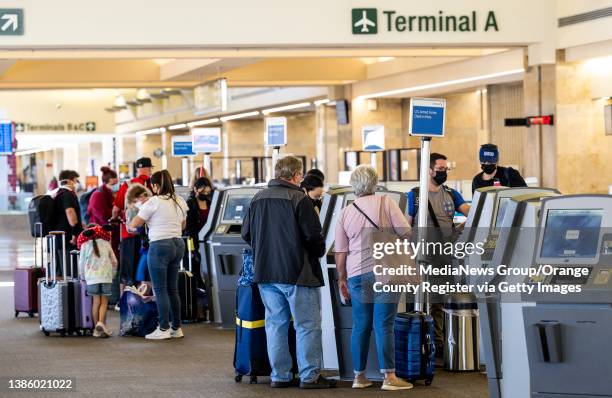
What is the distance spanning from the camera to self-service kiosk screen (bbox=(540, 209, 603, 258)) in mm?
6020

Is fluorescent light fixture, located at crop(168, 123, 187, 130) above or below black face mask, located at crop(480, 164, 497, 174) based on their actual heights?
above

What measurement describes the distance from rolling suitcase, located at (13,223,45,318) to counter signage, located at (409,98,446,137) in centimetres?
569

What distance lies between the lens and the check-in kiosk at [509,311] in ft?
21.4

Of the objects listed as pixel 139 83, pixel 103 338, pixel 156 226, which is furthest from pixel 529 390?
pixel 139 83

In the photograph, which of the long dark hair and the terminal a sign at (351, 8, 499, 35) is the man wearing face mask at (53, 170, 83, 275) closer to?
the long dark hair

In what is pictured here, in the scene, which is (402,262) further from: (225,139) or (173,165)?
(173,165)

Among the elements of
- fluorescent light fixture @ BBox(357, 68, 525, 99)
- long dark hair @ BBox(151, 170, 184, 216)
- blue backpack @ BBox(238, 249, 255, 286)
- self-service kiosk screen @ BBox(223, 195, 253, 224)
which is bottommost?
blue backpack @ BBox(238, 249, 255, 286)

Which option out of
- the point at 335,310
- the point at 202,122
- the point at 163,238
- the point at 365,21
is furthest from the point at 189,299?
the point at 202,122

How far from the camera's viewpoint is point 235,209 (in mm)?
12078

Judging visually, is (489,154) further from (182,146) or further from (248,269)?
(182,146)

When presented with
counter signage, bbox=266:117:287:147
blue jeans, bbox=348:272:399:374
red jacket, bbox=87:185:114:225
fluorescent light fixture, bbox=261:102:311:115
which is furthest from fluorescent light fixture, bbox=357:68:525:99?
blue jeans, bbox=348:272:399:374

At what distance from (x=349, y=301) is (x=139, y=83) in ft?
58.5

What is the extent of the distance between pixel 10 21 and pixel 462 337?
10.3 metres

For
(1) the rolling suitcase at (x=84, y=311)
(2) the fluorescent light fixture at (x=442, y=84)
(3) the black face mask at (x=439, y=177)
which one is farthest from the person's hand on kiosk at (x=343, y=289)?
(2) the fluorescent light fixture at (x=442, y=84)
